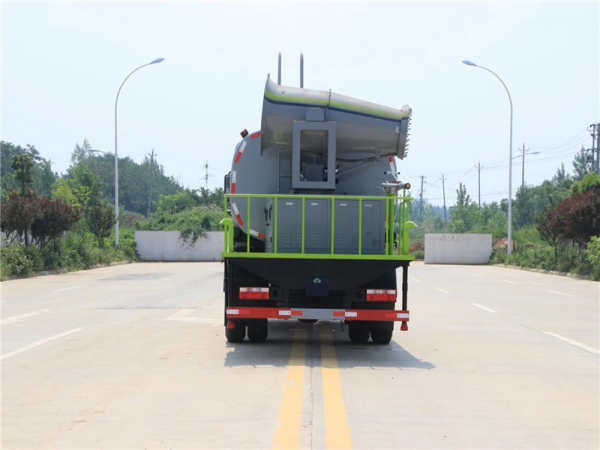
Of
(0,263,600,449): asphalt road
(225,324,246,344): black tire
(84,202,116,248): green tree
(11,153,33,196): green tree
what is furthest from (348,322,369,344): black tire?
(84,202,116,248): green tree

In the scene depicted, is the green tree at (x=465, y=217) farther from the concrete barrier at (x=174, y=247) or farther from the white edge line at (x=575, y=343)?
the white edge line at (x=575, y=343)

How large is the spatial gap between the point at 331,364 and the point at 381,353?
4.22 ft

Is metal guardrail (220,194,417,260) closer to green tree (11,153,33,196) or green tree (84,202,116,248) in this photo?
green tree (11,153,33,196)

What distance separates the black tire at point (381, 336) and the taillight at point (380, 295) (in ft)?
3.78

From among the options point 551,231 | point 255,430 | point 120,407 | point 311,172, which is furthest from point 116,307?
point 551,231

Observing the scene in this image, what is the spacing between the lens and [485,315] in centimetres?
1636

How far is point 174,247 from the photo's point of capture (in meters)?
53.0

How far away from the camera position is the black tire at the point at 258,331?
11273 mm

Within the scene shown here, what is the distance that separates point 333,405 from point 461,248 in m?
47.2

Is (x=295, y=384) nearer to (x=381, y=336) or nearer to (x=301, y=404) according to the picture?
(x=301, y=404)

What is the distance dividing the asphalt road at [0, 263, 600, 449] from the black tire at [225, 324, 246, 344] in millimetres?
147

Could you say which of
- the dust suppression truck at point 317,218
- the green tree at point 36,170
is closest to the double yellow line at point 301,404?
the dust suppression truck at point 317,218

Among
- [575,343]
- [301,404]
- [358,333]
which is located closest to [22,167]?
[358,333]

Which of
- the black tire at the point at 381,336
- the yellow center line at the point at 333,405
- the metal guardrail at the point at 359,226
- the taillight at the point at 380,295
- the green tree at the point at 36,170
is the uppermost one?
the green tree at the point at 36,170
